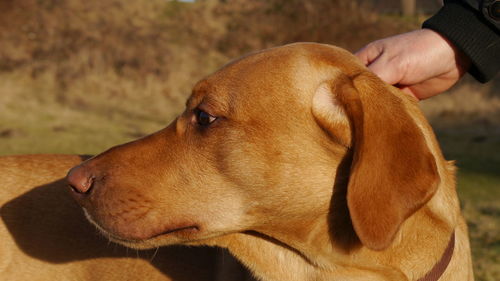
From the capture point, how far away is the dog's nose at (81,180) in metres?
2.69

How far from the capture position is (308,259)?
2.82 metres

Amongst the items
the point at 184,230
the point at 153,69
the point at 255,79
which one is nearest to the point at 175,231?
the point at 184,230

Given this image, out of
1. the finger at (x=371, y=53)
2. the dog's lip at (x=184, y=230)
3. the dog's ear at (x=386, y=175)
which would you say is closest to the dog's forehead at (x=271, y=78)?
the dog's ear at (x=386, y=175)

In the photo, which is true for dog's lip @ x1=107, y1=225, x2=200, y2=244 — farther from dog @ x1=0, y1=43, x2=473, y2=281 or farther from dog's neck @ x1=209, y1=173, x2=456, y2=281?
dog's neck @ x1=209, y1=173, x2=456, y2=281

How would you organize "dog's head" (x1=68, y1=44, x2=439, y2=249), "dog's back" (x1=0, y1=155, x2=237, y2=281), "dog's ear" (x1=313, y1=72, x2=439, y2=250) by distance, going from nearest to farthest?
"dog's ear" (x1=313, y1=72, x2=439, y2=250)
"dog's head" (x1=68, y1=44, x2=439, y2=249)
"dog's back" (x1=0, y1=155, x2=237, y2=281)

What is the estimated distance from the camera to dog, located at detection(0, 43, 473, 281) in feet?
8.50

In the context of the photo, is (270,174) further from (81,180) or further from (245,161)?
(81,180)

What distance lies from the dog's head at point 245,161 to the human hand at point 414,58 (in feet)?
2.73

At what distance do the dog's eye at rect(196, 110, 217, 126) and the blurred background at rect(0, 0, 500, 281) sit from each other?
11.0 feet

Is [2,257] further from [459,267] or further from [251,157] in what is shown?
[459,267]

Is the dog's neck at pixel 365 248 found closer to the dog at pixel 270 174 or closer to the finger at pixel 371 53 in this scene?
the dog at pixel 270 174

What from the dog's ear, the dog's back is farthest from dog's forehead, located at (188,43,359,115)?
the dog's back

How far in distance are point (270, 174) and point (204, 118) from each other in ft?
1.30

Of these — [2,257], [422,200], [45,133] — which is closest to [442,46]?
[422,200]
